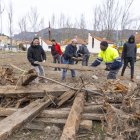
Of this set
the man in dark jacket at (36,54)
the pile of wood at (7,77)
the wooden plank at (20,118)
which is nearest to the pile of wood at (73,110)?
the wooden plank at (20,118)

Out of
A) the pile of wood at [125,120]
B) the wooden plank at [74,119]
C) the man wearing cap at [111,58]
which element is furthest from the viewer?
the man wearing cap at [111,58]

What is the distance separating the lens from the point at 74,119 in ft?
16.5

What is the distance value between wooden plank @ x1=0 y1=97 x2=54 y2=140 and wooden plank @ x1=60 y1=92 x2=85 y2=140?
23.6 inches

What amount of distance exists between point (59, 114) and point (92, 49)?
68.4 m

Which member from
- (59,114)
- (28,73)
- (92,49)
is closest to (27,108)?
(59,114)

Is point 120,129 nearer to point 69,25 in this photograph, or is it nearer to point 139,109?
point 139,109

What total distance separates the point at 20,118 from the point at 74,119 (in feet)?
2.79

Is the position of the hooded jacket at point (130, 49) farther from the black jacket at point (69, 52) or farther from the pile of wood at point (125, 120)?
the pile of wood at point (125, 120)

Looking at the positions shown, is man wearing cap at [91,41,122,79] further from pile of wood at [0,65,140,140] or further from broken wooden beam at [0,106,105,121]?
broken wooden beam at [0,106,105,121]

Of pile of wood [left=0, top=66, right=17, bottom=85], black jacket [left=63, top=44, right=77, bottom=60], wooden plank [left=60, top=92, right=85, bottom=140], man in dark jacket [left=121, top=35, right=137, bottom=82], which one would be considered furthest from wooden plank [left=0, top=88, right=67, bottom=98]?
man in dark jacket [left=121, top=35, right=137, bottom=82]

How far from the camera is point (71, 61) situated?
11484 millimetres

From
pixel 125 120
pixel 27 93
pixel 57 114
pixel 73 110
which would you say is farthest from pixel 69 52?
pixel 125 120

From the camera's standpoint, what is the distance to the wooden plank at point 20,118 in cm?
444

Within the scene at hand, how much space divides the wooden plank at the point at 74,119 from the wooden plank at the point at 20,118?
0.60m
